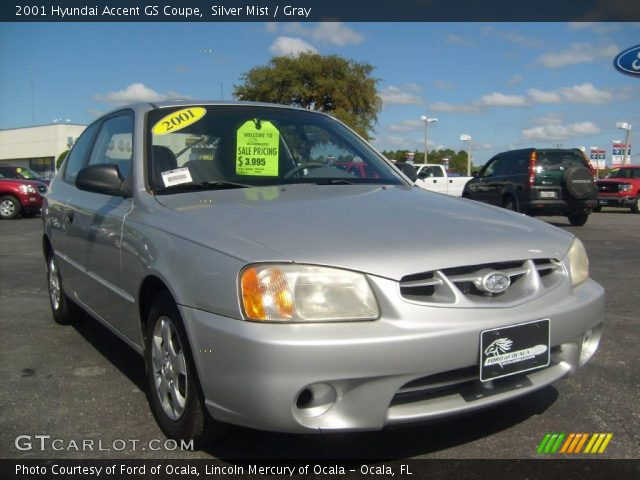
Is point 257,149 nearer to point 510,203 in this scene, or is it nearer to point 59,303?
point 59,303

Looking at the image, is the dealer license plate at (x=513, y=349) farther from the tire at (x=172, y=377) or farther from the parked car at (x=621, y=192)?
the parked car at (x=621, y=192)

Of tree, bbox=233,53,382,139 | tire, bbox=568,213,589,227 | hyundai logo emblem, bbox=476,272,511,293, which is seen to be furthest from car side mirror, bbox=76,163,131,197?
tree, bbox=233,53,382,139

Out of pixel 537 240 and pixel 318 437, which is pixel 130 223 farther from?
pixel 537 240

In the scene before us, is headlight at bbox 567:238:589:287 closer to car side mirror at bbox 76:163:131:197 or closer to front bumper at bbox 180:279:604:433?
front bumper at bbox 180:279:604:433

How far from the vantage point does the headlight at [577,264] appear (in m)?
2.74

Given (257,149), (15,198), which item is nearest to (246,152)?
(257,149)

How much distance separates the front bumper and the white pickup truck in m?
19.7

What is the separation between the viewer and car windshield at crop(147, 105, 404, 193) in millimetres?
3297

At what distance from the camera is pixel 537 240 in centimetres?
265

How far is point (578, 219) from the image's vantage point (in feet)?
44.6

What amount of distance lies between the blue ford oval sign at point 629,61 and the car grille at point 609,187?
11.6 ft

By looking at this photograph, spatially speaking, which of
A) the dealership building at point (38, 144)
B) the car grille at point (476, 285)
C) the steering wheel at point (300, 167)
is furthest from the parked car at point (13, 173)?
the dealership building at point (38, 144)

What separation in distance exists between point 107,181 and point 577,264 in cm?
236

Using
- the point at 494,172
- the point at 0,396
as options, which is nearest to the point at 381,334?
the point at 0,396
